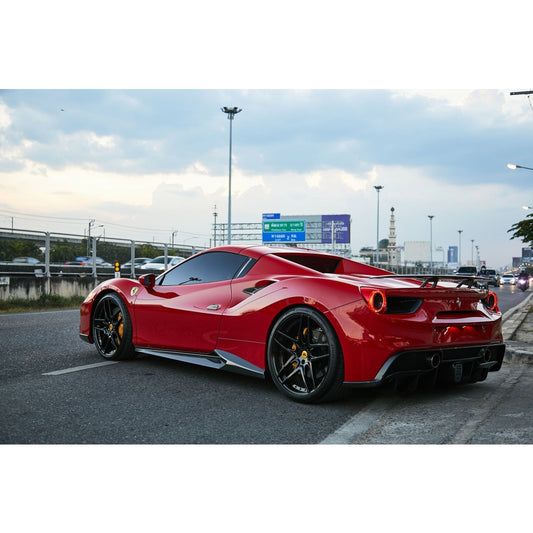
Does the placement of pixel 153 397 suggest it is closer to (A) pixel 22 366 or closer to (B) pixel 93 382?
(B) pixel 93 382

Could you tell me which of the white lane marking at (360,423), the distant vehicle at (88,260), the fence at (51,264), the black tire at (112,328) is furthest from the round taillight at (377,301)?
the distant vehicle at (88,260)

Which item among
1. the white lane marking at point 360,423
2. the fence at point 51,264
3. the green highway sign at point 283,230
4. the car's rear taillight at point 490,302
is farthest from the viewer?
the green highway sign at point 283,230

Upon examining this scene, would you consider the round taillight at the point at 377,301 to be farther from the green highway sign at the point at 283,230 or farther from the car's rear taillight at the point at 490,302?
the green highway sign at the point at 283,230

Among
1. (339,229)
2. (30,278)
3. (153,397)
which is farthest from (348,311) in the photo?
(339,229)

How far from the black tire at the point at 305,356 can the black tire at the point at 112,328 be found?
6.75 ft

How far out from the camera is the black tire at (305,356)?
4285 mm

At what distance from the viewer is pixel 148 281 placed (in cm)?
589

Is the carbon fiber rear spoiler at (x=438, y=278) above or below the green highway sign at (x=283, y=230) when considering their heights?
below

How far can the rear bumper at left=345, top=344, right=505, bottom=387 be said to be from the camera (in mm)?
4121

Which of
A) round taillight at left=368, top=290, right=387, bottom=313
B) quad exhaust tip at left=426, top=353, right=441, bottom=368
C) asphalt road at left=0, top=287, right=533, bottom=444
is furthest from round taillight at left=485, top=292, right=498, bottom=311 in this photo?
round taillight at left=368, top=290, right=387, bottom=313

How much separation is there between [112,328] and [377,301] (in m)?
3.21

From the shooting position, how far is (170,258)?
29.4 meters

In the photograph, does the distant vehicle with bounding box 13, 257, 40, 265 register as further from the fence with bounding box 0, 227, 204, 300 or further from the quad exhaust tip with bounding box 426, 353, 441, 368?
the quad exhaust tip with bounding box 426, 353, 441, 368

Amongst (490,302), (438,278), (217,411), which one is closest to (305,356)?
(217,411)
